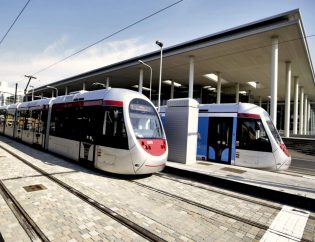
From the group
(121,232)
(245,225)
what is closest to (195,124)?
(245,225)

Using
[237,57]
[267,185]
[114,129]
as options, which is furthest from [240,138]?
[237,57]

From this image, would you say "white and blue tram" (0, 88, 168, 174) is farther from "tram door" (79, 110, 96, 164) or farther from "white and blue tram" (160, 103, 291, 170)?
"white and blue tram" (160, 103, 291, 170)

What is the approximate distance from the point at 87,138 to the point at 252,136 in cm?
717

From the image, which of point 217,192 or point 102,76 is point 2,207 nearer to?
point 217,192

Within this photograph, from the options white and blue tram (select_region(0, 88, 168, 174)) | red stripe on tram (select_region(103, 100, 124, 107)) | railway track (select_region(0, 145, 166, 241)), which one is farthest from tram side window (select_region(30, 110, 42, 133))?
railway track (select_region(0, 145, 166, 241))

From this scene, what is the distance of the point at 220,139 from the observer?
1231 cm

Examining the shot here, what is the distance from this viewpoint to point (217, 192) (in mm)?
7719

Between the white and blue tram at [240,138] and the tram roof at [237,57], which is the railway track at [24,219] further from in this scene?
the tram roof at [237,57]

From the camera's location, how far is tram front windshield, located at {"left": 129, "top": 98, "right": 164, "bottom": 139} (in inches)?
336

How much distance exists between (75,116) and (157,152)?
14.1 feet

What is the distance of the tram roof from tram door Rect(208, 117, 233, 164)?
11489 millimetres

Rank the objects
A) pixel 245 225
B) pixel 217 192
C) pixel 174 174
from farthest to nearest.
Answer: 1. pixel 174 174
2. pixel 217 192
3. pixel 245 225

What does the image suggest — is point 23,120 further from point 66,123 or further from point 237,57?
point 237,57

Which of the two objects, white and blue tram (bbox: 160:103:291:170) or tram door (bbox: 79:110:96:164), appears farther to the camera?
white and blue tram (bbox: 160:103:291:170)
